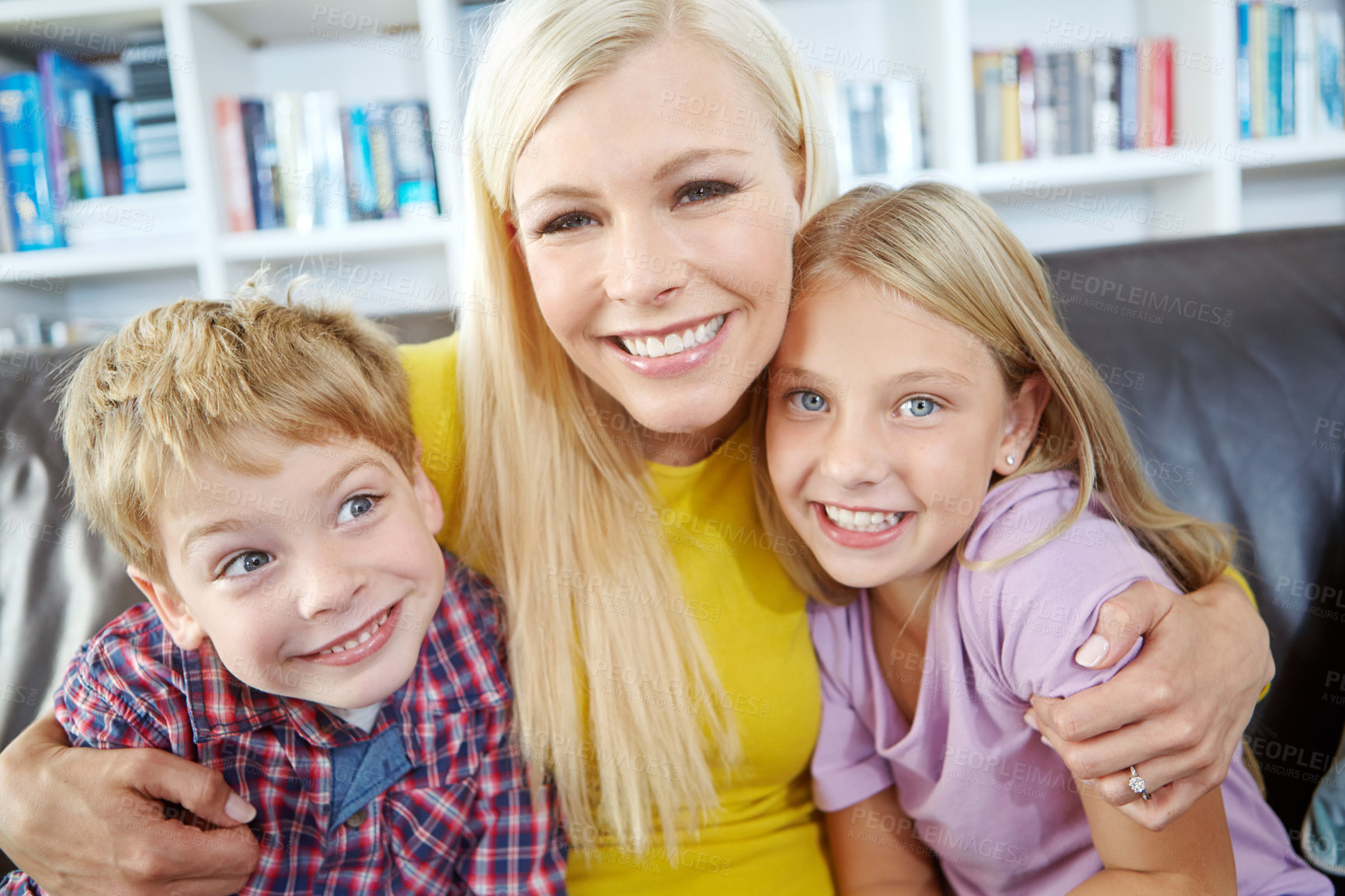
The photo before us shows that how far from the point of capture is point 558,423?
103cm

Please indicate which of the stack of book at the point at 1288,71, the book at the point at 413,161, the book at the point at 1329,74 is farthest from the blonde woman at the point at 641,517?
the book at the point at 1329,74

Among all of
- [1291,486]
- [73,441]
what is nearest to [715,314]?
[73,441]

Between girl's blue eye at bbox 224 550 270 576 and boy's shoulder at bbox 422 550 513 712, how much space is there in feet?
0.74

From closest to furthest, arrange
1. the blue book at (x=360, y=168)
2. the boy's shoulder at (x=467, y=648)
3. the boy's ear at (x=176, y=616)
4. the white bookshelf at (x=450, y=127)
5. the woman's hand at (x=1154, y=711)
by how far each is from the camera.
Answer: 1. the woman's hand at (x=1154, y=711)
2. the boy's ear at (x=176, y=616)
3. the boy's shoulder at (x=467, y=648)
4. the white bookshelf at (x=450, y=127)
5. the blue book at (x=360, y=168)

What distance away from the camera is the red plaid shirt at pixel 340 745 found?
33.6 inches

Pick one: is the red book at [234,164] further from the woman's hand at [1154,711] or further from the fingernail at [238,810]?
the woman's hand at [1154,711]

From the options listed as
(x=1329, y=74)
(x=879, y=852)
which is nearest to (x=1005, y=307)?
(x=879, y=852)

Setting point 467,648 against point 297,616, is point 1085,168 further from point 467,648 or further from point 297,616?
point 297,616

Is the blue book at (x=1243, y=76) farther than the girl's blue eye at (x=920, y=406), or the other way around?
the blue book at (x=1243, y=76)

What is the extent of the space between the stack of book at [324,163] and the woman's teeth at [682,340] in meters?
1.49

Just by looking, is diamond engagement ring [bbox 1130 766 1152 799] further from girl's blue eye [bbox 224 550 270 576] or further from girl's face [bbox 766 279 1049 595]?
girl's blue eye [bbox 224 550 270 576]

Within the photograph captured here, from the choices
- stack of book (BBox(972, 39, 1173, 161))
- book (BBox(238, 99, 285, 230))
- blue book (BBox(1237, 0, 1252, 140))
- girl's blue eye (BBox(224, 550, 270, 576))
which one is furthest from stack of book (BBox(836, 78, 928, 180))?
girl's blue eye (BBox(224, 550, 270, 576))

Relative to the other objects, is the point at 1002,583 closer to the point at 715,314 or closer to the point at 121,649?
the point at 715,314

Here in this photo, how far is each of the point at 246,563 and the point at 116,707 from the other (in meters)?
0.23
